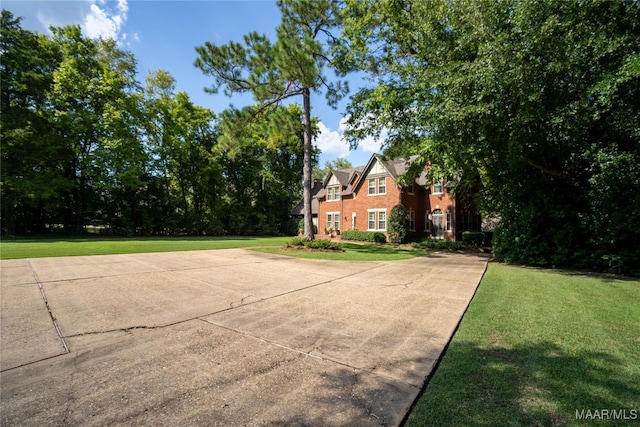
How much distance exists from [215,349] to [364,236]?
21.5 metres

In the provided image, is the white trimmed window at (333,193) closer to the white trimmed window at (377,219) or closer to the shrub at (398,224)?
the white trimmed window at (377,219)

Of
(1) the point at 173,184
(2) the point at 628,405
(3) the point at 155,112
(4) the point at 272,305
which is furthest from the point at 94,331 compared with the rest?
(1) the point at 173,184

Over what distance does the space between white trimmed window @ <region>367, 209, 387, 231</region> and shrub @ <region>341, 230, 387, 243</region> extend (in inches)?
31.4

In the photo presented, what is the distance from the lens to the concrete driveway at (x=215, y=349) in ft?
8.12

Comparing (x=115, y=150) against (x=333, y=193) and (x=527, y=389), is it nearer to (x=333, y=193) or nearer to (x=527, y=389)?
(x=333, y=193)

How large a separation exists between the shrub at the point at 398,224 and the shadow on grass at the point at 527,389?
18.8 metres

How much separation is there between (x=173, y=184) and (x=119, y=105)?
1129cm

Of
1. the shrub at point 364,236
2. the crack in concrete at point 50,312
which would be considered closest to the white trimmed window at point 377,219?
the shrub at point 364,236

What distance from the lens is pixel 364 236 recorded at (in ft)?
80.5

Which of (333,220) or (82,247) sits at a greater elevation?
(333,220)

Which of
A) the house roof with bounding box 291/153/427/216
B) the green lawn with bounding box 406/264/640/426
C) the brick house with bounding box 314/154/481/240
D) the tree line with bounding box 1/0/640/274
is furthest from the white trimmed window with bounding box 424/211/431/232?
the green lawn with bounding box 406/264/640/426

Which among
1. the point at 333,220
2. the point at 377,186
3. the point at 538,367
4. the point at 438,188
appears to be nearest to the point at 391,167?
the point at 377,186

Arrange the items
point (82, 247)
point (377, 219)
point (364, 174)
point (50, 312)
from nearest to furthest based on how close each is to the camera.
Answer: point (50, 312), point (82, 247), point (377, 219), point (364, 174)

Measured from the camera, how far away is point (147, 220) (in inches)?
1191
